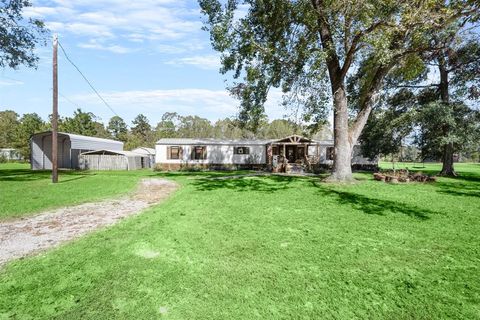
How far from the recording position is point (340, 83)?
47.8ft

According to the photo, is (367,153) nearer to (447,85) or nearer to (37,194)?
(447,85)

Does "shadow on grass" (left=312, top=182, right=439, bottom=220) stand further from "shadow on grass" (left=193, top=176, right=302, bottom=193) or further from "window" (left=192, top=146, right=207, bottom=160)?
"window" (left=192, top=146, right=207, bottom=160)

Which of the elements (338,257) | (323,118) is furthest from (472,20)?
(338,257)

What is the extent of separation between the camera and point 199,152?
96.1ft

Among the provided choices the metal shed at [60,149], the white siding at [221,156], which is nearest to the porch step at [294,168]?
the white siding at [221,156]

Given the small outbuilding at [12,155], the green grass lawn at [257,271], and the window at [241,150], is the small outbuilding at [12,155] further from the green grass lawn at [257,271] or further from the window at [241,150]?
the green grass lawn at [257,271]

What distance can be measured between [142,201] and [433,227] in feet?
28.9

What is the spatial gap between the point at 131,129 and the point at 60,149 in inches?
2560

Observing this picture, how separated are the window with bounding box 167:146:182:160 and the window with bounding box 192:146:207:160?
1.47 m

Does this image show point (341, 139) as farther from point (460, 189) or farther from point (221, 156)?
point (221, 156)

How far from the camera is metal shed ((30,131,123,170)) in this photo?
29109 mm

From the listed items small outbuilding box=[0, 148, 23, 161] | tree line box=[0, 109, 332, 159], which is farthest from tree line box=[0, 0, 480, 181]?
small outbuilding box=[0, 148, 23, 161]

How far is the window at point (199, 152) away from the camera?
95.8 ft

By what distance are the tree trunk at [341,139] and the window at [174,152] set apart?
18321 mm
